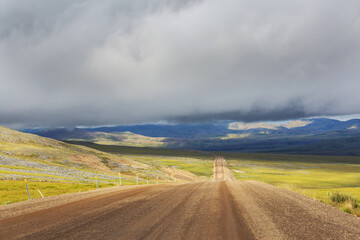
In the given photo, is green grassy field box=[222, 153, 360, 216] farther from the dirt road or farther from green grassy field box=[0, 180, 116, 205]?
green grassy field box=[0, 180, 116, 205]

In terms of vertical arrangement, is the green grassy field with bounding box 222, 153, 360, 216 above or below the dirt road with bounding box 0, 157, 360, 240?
below

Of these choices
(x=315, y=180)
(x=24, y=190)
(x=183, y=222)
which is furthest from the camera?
(x=315, y=180)

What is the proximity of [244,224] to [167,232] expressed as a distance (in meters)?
3.49

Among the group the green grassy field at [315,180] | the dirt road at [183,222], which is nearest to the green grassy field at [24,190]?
the dirt road at [183,222]

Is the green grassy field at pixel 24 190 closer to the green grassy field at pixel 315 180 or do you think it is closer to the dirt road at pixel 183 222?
the dirt road at pixel 183 222

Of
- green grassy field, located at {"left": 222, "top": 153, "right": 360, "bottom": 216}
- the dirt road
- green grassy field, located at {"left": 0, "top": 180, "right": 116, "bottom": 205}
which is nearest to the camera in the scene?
the dirt road

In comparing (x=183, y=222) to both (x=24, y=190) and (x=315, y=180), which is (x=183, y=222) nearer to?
(x=24, y=190)

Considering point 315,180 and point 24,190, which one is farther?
point 315,180

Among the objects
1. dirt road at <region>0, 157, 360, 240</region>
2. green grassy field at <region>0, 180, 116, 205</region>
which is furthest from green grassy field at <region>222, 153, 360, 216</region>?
green grassy field at <region>0, 180, 116, 205</region>

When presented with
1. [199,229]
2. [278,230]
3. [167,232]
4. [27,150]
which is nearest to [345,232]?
[278,230]

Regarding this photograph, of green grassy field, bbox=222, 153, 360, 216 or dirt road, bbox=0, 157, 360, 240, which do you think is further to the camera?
green grassy field, bbox=222, 153, 360, 216

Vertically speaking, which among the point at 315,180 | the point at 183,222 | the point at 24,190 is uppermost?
the point at 183,222

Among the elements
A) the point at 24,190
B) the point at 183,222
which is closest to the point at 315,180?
the point at 183,222

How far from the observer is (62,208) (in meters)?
12.8
